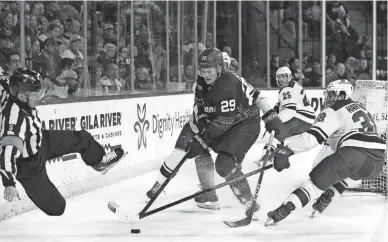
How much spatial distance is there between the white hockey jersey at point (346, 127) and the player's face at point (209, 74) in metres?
0.61

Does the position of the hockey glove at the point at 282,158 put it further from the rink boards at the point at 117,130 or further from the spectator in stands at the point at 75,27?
the spectator in stands at the point at 75,27

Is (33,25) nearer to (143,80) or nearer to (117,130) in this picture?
(117,130)

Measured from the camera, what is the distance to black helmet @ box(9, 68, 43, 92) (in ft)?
13.0

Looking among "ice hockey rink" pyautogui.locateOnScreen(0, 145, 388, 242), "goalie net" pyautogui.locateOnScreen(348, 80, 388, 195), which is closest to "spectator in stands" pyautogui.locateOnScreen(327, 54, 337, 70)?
"goalie net" pyautogui.locateOnScreen(348, 80, 388, 195)

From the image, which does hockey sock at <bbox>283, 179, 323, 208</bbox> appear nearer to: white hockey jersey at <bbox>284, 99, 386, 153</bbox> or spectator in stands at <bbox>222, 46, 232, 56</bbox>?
white hockey jersey at <bbox>284, 99, 386, 153</bbox>

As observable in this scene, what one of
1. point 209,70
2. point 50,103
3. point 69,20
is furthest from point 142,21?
point 209,70

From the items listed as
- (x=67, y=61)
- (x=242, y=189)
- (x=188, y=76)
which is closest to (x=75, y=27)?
(x=67, y=61)

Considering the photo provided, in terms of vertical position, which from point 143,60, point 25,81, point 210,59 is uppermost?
point 143,60

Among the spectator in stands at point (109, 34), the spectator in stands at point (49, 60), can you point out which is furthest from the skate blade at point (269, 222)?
the spectator in stands at point (109, 34)

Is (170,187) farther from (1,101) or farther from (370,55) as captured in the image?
(370,55)

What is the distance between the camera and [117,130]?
6.62 m

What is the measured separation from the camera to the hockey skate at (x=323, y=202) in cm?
500

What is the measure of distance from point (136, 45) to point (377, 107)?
8.72 ft

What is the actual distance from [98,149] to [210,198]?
1.20 m
